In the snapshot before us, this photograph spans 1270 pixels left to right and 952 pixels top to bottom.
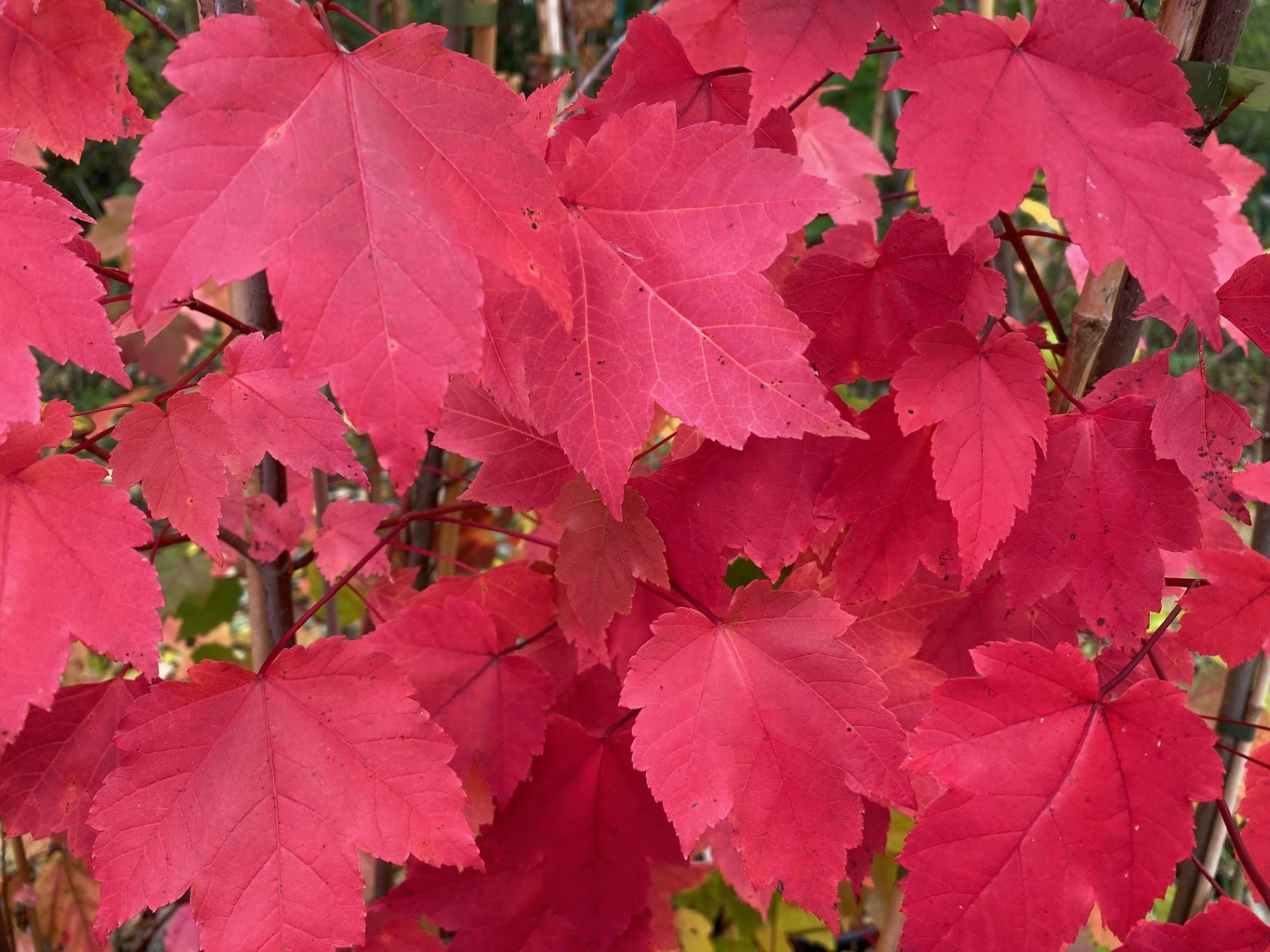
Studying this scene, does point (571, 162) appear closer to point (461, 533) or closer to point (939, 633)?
point (939, 633)

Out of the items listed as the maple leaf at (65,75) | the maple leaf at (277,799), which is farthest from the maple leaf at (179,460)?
the maple leaf at (65,75)

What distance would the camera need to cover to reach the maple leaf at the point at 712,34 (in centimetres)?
76

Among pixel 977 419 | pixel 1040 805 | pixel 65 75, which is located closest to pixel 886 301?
pixel 977 419

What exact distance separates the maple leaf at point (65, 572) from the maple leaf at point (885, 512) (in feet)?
1.49

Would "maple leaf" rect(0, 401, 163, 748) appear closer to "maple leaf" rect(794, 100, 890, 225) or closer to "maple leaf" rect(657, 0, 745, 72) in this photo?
"maple leaf" rect(657, 0, 745, 72)

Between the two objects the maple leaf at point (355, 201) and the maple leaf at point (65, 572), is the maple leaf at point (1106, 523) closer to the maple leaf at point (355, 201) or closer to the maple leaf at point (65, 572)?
the maple leaf at point (355, 201)

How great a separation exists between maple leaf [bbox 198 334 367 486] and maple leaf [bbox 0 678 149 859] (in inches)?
8.6

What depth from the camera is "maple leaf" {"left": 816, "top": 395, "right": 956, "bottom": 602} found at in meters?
0.64

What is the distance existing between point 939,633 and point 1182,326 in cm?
30

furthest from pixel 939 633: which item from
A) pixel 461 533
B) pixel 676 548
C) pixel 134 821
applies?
pixel 461 533

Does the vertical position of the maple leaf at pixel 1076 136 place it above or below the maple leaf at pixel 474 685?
above

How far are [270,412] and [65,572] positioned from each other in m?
0.17

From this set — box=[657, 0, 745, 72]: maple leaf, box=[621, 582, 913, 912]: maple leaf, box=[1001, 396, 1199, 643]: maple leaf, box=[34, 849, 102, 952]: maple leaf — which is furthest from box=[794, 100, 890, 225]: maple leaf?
box=[34, 849, 102, 952]: maple leaf

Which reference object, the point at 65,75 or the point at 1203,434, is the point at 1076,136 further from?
the point at 65,75
